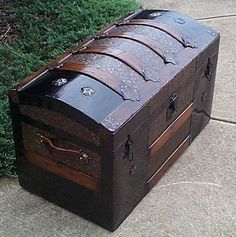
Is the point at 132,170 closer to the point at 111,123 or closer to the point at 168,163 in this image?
the point at 111,123

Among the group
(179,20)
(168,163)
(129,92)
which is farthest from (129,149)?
(179,20)

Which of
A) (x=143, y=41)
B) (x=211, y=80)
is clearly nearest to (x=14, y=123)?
(x=143, y=41)

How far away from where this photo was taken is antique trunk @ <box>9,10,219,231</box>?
2.40 m

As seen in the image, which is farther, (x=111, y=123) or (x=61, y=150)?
(x=61, y=150)

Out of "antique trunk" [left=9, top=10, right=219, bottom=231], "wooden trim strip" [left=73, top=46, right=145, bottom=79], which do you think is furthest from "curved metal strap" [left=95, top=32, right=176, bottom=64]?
"wooden trim strip" [left=73, top=46, right=145, bottom=79]

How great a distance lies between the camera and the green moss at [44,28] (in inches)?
144

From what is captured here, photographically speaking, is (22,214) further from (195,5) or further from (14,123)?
(195,5)

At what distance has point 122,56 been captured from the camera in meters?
2.67

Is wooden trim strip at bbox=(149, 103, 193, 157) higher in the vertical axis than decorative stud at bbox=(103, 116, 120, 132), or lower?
lower

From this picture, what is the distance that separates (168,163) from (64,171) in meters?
0.66

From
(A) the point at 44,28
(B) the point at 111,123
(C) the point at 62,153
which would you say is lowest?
(A) the point at 44,28

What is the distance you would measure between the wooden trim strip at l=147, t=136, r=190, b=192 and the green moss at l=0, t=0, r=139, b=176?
916 millimetres

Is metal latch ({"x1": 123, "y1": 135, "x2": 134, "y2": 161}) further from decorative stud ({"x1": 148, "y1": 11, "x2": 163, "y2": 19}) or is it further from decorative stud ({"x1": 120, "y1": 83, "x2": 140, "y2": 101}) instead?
decorative stud ({"x1": 148, "y1": 11, "x2": 163, "y2": 19})

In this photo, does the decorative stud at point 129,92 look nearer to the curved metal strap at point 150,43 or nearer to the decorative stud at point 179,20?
the curved metal strap at point 150,43
